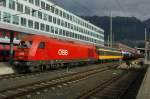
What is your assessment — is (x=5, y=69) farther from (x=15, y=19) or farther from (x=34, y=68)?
(x=15, y=19)

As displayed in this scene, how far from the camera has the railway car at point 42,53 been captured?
28469mm

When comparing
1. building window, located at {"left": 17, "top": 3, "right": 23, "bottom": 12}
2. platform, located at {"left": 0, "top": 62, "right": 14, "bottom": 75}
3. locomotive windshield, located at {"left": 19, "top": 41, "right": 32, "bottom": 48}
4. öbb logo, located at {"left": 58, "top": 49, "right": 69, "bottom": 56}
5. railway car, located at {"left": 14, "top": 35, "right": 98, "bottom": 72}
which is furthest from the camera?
building window, located at {"left": 17, "top": 3, "right": 23, "bottom": 12}

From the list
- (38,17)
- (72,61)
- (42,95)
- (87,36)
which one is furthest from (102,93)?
(87,36)

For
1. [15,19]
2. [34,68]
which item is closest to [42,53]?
[34,68]

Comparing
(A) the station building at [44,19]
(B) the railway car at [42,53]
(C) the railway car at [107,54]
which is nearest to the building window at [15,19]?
(A) the station building at [44,19]

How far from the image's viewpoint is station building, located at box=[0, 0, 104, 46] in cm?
7594

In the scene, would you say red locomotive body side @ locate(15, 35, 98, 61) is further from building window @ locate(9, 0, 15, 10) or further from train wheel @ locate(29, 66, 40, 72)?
building window @ locate(9, 0, 15, 10)

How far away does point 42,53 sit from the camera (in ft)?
99.8

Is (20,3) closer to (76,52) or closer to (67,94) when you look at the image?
(76,52)

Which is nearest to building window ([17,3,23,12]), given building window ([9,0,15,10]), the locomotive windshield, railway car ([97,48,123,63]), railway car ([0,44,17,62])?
building window ([9,0,15,10])

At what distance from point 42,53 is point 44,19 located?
211 ft

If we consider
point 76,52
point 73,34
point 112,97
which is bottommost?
point 112,97

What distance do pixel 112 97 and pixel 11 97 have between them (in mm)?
5466

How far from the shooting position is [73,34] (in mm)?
116000
